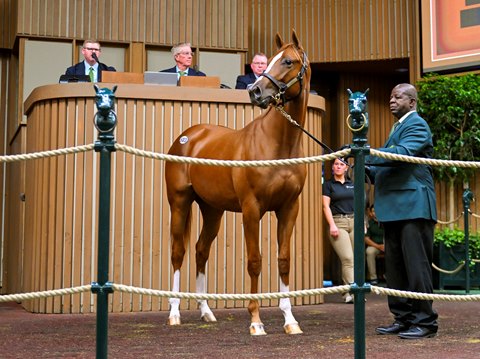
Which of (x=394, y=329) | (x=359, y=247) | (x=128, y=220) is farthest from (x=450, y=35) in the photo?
(x=359, y=247)

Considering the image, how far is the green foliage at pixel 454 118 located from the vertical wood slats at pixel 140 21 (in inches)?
111

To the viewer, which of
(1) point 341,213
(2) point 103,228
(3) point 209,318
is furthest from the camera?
(1) point 341,213

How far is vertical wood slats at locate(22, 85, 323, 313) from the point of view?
672cm

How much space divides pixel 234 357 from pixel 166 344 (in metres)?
0.71

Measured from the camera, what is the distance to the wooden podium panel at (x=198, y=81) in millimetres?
7180

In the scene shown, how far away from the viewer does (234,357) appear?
163 inches

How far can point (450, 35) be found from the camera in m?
10.7

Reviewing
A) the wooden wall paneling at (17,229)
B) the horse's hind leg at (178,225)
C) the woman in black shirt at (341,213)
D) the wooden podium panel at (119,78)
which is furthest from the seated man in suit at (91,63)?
the woman in black shirt at (341,213)

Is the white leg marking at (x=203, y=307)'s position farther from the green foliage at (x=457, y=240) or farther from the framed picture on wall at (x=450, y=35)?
the framed picture on wall at (x=450, y=35)

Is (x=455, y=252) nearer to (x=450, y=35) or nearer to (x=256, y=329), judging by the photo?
(x=450, y=35)

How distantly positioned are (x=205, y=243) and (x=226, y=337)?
131 cm

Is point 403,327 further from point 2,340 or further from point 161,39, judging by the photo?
point 161,39

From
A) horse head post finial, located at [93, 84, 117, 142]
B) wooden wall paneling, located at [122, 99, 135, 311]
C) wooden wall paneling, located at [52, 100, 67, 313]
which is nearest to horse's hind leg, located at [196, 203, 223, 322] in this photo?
wooden wall paneling, located at [122, 99, 135, 311]

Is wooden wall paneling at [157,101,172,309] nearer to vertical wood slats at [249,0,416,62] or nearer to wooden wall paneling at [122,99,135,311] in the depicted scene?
wooden wall paneling at [122,99,135,311]
